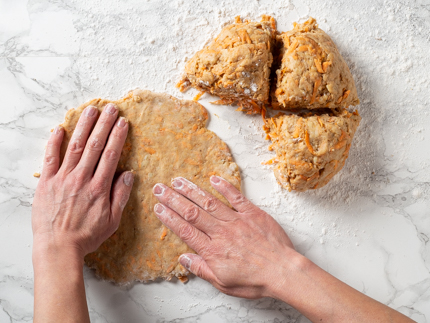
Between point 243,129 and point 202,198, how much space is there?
46cm

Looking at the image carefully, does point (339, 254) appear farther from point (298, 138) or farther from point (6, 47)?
point (6, 47)

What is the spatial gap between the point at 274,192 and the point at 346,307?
0.68 meters

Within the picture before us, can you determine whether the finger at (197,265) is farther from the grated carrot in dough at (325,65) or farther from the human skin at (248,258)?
the grated carrot in dough at (325,65)

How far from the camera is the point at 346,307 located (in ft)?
4.96

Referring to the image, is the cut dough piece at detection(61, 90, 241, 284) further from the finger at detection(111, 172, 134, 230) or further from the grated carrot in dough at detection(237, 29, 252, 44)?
the grated carrot in dough at detection(237, 29, 252, 44)

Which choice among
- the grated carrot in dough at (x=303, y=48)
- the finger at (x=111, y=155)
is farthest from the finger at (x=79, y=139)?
the grated carrot in dough at (x=303, y=48)

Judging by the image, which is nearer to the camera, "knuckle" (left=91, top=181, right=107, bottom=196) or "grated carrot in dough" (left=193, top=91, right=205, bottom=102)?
"knuckle" (left=91, top=181, right=107, bottom=196)

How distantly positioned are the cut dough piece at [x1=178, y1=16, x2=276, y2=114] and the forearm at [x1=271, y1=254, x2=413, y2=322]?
867 mm

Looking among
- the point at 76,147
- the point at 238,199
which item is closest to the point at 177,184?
the point at 238,199

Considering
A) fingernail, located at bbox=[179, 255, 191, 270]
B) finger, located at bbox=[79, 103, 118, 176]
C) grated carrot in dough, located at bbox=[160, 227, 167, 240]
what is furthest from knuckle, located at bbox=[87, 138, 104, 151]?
fingernail, located at bbox=[179, 255, 191, 270]

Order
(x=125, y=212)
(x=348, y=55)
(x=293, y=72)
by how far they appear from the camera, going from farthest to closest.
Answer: (x=348, y=55) < (x=125, y=212) < (x=293, y=72)

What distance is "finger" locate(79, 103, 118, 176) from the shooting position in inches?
66.6

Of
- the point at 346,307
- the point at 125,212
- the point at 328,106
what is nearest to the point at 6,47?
the point at 125,212

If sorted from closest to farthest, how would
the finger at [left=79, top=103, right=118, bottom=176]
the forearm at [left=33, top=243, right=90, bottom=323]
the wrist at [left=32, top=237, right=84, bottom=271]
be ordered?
the forearm at [left=33, top=243, right=90, bottom=323] < the wrist at [left=32, top=237, right=84, bottom=271] < the finger at [left=79, top=103, right=118, bottom=176]
